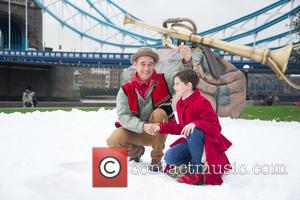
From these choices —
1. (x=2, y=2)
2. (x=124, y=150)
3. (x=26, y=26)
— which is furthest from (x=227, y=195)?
(x=2, y=2)

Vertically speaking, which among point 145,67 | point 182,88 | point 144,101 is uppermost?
point 145,67

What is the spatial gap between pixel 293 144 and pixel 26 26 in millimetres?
28409

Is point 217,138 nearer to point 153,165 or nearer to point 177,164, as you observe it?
point 177,164

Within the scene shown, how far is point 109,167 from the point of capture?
294cm

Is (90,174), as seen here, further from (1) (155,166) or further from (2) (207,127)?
(2) (207,127)

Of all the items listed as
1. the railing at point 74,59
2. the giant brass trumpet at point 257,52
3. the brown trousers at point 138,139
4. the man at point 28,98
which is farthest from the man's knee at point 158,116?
the railing at point 74,59

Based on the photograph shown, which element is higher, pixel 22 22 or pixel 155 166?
pixel 22 22

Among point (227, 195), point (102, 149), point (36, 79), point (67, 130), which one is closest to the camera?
point (227, 195)

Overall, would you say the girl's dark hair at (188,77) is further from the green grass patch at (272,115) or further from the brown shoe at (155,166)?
the green grass patch at (272,115)

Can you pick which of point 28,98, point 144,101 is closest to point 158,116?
point 144,101

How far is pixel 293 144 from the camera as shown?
15.4 ft

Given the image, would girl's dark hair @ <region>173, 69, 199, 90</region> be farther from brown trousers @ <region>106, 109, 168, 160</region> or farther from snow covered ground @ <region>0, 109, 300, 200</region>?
snow covered ground @ <region>0, 109, 300, 200</region>

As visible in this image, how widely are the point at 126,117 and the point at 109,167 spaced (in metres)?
0.49

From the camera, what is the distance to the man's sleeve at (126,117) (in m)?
2.77
